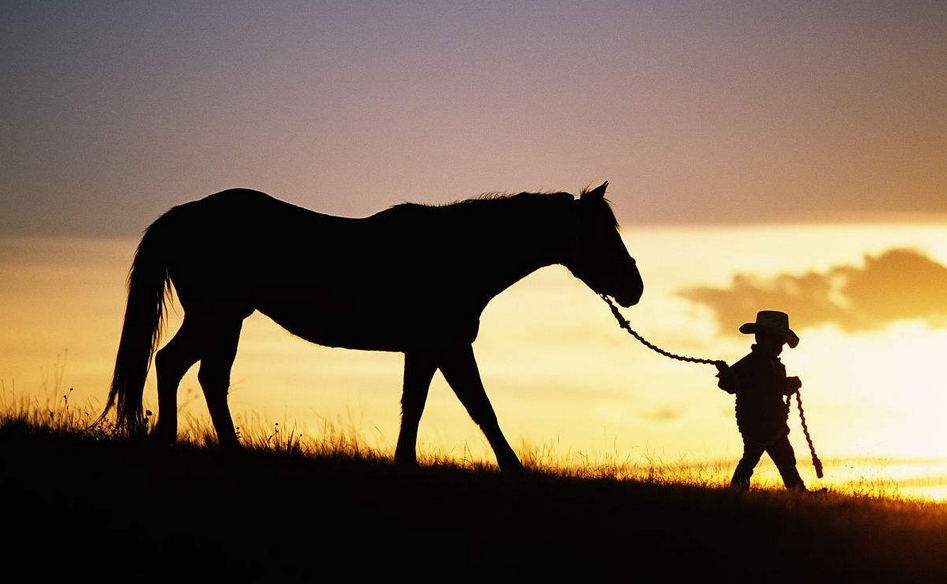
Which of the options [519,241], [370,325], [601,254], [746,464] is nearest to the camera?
[746,464]

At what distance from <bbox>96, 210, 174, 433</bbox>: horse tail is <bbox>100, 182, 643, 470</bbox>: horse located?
13 millimetres

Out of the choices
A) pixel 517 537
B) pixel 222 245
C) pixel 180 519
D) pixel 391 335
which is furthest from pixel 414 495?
pixel 222 245

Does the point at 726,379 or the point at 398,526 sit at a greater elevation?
the point at 726,379

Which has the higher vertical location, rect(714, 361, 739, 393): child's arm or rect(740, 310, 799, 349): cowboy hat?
rect(740, 310, 799, 349): cowboy hat

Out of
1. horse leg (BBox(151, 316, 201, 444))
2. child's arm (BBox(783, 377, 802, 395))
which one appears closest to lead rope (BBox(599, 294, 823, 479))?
child's arm (BBox(783, 377, 802, 395))

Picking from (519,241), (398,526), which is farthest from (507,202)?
(398,526)

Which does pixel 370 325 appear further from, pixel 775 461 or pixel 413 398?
pixel 775 461

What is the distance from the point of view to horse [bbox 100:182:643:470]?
1061cm

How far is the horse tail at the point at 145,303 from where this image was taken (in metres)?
11.0

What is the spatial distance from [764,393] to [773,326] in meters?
0.70

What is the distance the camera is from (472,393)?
1062cm

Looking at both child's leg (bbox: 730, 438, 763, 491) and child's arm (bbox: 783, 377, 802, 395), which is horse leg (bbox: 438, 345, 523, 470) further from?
child's arm (bbox: 783, 377, 802, 395)

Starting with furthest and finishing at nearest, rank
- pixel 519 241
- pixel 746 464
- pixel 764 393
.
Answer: pixel 519 241
pixel 746 464
pixel 764 393

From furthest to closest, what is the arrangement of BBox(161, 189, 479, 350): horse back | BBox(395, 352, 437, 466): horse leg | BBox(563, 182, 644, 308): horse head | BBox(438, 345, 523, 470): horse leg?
BBox(563, 182, 644, 308): horse head < BBox(161, 189, 479, 350): horse back < BBox(438, 345, 523, 470): horse leg < BBox(395, 352, 437, 466): horse leg
